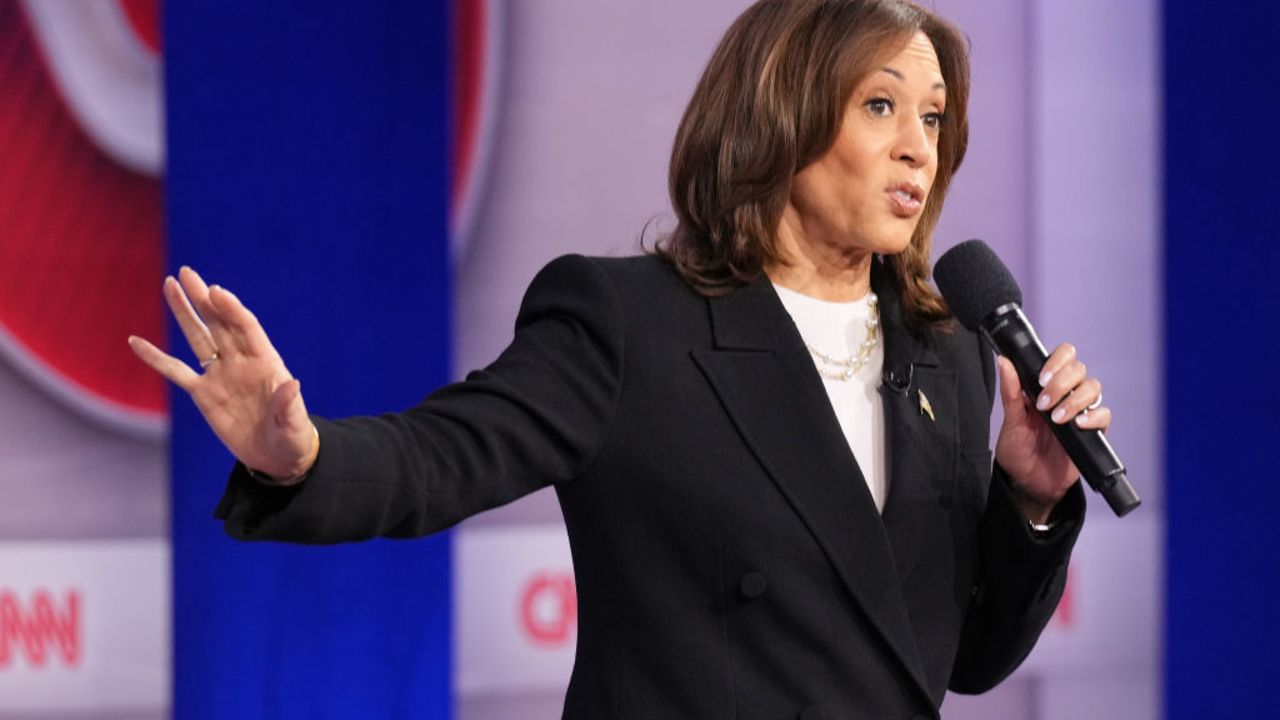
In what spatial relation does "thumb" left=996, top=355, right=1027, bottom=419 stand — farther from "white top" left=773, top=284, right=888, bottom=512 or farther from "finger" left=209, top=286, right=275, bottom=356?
"finger" left=209, top=286, right=275, bottom=356

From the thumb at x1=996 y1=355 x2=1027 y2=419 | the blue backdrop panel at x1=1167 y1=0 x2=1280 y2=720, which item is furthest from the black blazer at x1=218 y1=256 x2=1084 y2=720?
the blue backdrop panel at x1=1167 y1=0 x2=1280 y2=720

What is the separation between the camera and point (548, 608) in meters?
2.82

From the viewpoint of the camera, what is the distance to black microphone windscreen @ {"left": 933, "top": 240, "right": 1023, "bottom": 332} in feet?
4.56

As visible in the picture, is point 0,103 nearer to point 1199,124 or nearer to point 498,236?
point 498,236

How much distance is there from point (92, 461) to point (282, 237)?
1.91 feet

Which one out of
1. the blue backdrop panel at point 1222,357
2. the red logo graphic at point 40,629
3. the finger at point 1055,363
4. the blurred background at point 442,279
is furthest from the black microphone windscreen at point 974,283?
the blue backdrop panel at point 1222,357

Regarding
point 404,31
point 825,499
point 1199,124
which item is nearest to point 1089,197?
point 1199,124

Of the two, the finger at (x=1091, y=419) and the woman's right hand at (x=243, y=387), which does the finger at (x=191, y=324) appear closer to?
the woman's right hand at (x=243, y=387)

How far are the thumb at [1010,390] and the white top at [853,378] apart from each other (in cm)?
13

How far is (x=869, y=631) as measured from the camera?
52.4 inches

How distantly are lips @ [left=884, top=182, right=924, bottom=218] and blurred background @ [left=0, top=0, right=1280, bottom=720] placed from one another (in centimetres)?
126

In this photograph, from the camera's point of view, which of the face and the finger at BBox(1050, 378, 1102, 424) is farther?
Result: the face

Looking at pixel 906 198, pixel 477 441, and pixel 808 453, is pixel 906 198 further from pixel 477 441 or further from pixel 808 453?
pixel 477 441

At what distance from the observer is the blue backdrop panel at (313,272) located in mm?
2418
